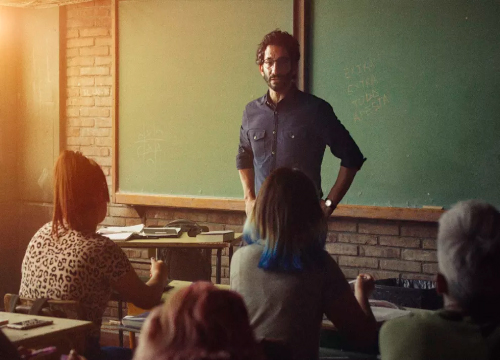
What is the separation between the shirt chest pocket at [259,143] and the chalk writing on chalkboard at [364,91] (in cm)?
92

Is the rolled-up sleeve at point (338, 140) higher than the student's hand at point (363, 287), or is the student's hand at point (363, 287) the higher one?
the rolled-up sleeve at point (338, 140)

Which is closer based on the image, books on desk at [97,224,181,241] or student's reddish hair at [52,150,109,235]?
student's reddish hair at [52,150,109,235]

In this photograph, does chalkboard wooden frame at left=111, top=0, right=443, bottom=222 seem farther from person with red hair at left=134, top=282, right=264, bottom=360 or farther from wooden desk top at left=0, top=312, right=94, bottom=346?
person with red hair at left=134, top=282, right=264, bottom=360

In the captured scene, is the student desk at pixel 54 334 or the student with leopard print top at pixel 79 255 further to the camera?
the student with leopard print top at pixel 79 255

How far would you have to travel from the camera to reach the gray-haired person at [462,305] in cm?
164

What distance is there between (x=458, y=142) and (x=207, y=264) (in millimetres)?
1752

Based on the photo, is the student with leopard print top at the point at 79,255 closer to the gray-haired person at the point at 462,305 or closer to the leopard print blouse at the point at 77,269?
the leopard print blouse at the point at 77,269

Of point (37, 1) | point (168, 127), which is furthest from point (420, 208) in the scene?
point (37, 1)

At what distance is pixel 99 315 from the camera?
2664 mm

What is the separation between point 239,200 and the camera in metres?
5.12

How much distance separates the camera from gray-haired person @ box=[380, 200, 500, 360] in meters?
1.64

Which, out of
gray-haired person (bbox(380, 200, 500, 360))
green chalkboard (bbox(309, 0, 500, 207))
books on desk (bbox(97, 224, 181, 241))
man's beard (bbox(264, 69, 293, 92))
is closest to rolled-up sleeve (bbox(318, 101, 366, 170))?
man's beard (bbox(264, 69, 293, 92))

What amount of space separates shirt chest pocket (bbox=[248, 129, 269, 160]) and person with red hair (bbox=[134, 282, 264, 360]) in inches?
117

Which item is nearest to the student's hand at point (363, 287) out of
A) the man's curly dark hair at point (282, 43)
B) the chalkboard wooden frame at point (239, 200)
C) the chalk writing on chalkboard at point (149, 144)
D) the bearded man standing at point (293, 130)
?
the bearded man standing at point (293, 130)
